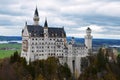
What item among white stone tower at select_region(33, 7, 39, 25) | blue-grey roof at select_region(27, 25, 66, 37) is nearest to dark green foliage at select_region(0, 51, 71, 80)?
blue-grey roof at select_region(27, 25, 66, 37)

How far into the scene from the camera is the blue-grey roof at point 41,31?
3487 inches

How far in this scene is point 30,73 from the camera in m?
77.8

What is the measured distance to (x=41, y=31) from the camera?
90.6 metres

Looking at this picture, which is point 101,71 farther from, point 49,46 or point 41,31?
point 41,31

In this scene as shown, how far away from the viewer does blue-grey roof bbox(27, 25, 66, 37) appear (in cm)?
8856

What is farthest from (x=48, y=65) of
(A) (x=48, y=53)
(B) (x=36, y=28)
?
(B) (x=36, y=28)

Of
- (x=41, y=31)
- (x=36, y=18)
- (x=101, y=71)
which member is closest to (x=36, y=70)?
(x=41, y=31)

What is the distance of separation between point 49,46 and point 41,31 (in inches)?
189

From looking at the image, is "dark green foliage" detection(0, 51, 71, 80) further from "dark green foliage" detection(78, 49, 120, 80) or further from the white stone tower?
the white stone tower

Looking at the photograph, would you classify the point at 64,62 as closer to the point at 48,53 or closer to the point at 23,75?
the point at 48,53

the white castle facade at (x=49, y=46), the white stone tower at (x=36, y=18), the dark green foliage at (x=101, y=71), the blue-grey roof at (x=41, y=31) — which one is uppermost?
the white stone tower at (x=36, y=18)

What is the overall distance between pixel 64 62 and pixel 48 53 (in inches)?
224

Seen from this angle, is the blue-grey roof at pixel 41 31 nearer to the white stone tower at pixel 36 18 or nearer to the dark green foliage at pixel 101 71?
the white stone tower at pixel 36 18

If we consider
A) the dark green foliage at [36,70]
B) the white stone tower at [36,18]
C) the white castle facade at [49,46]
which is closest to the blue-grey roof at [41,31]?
the white castle facade at [49,46]
